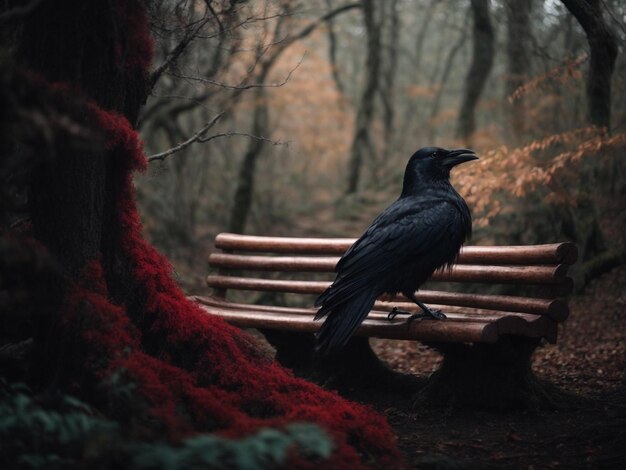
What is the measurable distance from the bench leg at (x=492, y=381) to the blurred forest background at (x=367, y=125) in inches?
81.8

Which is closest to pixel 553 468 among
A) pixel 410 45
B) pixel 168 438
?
pixel 168 438

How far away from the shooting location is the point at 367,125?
17016 mm

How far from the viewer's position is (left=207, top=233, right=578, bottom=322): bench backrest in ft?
14.4

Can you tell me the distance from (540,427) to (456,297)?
1174 millimetres

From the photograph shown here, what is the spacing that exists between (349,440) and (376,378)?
2.03m

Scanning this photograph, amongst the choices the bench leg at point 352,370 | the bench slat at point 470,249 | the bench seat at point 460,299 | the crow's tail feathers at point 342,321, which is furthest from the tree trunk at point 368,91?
the crow's tail feathers at point 342,321

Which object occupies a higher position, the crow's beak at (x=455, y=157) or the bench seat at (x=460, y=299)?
the crow's beak at (x=455, y=157)

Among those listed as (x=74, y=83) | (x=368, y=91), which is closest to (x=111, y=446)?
(x=74, y=83)

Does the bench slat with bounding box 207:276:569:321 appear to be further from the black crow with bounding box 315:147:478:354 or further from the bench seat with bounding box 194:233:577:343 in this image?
the black crow with bounding box 315:147:478:354

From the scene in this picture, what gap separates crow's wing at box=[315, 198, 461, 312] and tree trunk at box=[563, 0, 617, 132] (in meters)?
Answer: 2.82

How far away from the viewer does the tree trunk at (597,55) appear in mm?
6059

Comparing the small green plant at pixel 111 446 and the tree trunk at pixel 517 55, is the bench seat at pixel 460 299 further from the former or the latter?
the tree trunk at pixel 517 55

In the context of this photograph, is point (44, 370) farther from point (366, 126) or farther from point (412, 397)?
point (366, 126)

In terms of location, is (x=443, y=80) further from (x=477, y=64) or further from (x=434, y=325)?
(x=434, y=325)
